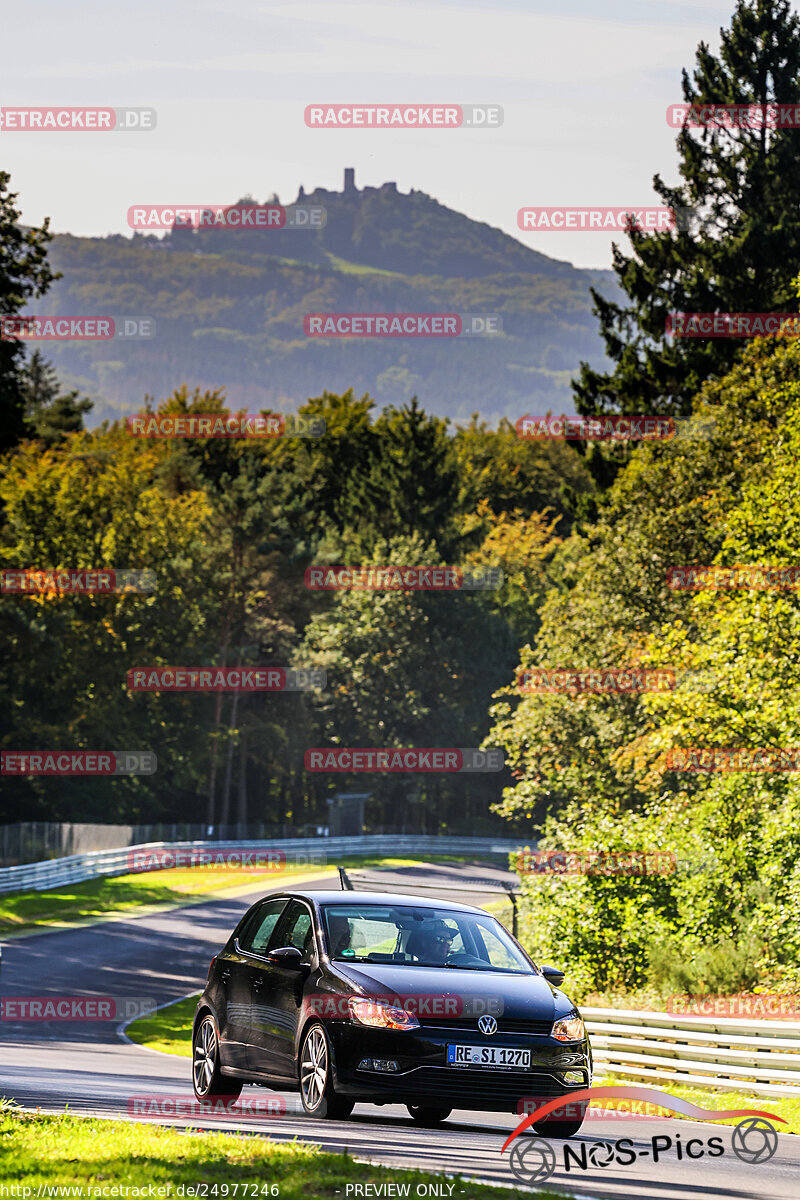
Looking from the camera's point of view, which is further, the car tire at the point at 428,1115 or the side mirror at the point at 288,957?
the car tire at the point at 428,1115

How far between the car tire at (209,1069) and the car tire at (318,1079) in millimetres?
1541

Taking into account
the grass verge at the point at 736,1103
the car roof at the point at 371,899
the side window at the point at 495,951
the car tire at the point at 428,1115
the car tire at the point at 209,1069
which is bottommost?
the grass verge at the point at 736,1103

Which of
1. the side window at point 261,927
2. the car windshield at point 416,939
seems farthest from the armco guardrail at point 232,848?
the car windshield at point 416,939

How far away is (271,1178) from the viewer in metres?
7.45

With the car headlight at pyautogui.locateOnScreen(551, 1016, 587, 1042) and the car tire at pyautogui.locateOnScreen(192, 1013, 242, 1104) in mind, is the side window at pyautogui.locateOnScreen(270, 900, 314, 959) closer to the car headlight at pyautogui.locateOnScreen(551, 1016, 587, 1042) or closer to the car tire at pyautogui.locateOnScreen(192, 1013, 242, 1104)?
the car tire at pyautogui.locateOnScreen(192, 1013, 242, 1104)

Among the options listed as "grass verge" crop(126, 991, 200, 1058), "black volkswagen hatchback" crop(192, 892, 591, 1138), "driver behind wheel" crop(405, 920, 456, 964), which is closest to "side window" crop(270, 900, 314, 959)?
"black volkswagen hatchback" crop(192, 892, 591, 1138)

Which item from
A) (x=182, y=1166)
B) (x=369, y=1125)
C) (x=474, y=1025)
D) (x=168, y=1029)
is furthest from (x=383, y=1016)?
(x=168, y=1029)

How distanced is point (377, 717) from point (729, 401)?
51.7 m

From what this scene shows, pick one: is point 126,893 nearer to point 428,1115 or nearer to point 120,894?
point 120,894

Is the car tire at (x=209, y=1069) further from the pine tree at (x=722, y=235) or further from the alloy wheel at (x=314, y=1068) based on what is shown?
the pine tree at (x=722, y=235)

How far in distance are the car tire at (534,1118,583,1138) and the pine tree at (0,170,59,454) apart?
30.5 m

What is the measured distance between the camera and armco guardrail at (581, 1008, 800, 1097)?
14.7 m

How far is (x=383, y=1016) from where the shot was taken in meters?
9.26

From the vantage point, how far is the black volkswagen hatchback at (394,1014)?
9219 millimetres
